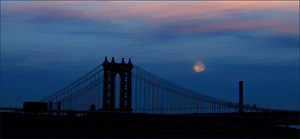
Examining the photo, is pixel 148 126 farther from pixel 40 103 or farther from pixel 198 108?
pixel 40 103

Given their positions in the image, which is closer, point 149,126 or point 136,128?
point 136,128

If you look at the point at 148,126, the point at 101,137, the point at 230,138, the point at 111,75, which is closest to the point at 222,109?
the point at 148,126
